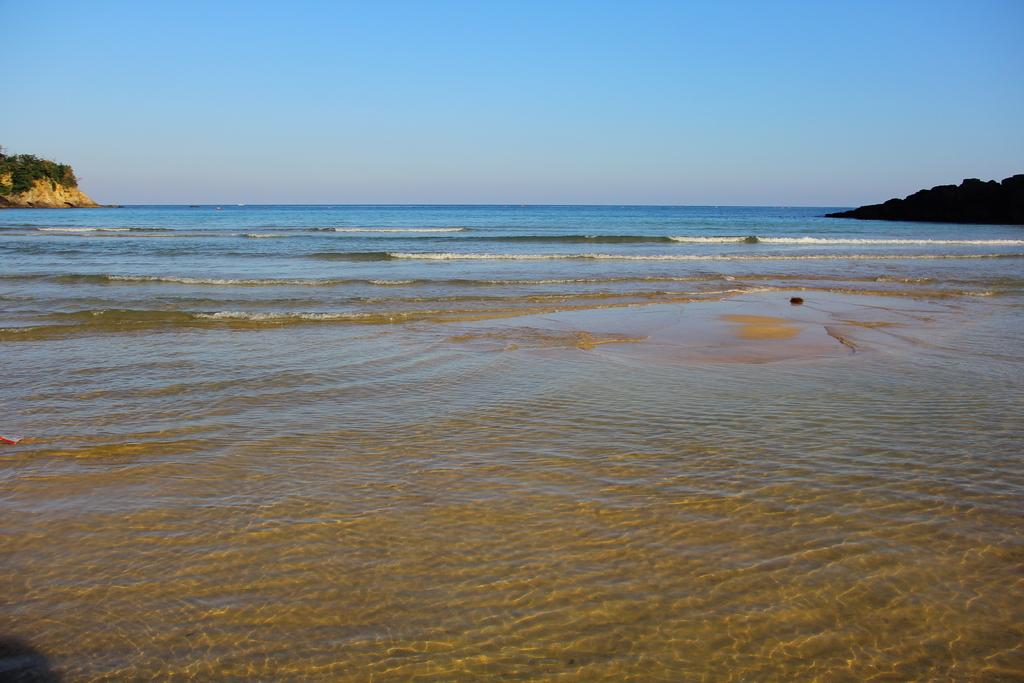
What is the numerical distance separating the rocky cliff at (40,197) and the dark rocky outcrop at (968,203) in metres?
112

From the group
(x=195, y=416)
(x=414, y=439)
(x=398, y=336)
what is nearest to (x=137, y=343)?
(x=398, y=336)

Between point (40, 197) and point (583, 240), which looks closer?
point (583, 240)

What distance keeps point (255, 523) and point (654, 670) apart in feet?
8.10

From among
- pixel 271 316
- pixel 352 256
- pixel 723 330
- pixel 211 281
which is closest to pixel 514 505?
pixel 723 330

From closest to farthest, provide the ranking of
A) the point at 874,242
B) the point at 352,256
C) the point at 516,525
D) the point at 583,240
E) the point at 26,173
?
the point at 516,525 < the point at 352,256 < the point at 583,240 < the point at 874,242 < the point at 26,173

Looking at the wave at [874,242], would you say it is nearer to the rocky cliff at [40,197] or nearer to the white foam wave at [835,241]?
the white foam wave at [835,241]

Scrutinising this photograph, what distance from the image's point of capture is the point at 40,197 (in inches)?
3883

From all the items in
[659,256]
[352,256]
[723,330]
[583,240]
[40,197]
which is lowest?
[723,330]

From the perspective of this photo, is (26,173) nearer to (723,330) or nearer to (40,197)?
(40,197)

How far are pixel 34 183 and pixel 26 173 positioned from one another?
1.57 m

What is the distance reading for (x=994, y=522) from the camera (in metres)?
4.04

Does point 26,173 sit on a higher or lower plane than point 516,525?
higher

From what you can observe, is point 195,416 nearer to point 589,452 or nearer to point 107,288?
point 589,452

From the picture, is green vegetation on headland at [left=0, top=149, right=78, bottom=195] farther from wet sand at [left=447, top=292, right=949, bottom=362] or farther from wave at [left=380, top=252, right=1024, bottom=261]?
wet sand at [left=447, top=292, right=949, bottom=362]
